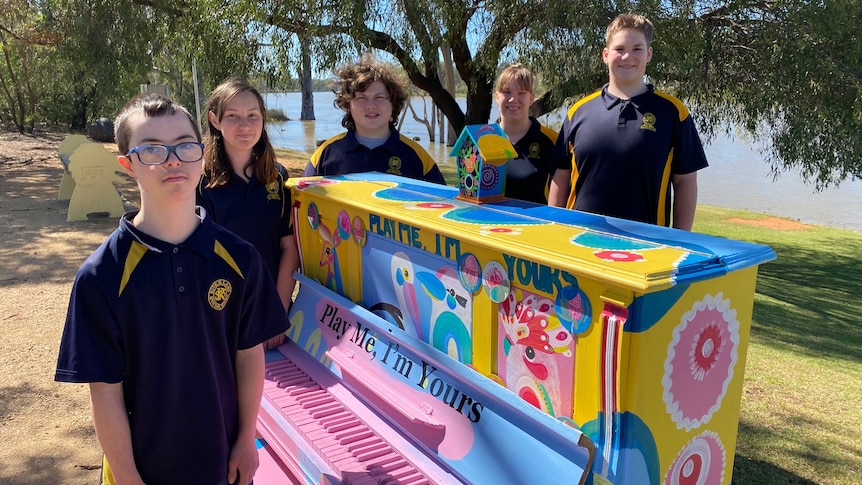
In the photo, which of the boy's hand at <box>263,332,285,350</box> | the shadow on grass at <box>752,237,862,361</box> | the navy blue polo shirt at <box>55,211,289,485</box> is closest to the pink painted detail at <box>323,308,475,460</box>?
the boy's hand at <box>263,332,285,350</box>

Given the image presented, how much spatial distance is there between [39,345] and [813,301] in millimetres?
8472

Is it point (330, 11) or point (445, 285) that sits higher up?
point (330, 11)

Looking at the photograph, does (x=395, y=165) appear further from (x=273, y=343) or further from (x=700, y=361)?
(x=700, y=361)

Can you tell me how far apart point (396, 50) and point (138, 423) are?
8009 mm

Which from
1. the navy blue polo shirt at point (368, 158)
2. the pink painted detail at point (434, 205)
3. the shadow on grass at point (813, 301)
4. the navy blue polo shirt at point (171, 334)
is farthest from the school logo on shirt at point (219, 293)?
the shadow on grass at point (813, 301)

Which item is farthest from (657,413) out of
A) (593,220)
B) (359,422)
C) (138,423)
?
(138,423)

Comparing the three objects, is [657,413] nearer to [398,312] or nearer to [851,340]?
[398,312]

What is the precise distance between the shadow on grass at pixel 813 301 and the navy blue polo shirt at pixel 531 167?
3099 mm

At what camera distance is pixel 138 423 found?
6.15 ft

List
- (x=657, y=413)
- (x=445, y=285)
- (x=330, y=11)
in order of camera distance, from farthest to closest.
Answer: (x=330, y=11)
(x=445, y=285)
(x=657, y=413)

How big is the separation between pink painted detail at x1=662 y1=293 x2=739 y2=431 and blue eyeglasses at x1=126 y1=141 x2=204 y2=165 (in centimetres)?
149

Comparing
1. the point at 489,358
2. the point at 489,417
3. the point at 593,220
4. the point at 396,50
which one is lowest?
the point at 489,417

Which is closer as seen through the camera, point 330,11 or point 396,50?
point 330,11

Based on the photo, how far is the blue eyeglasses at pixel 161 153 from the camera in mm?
1771
